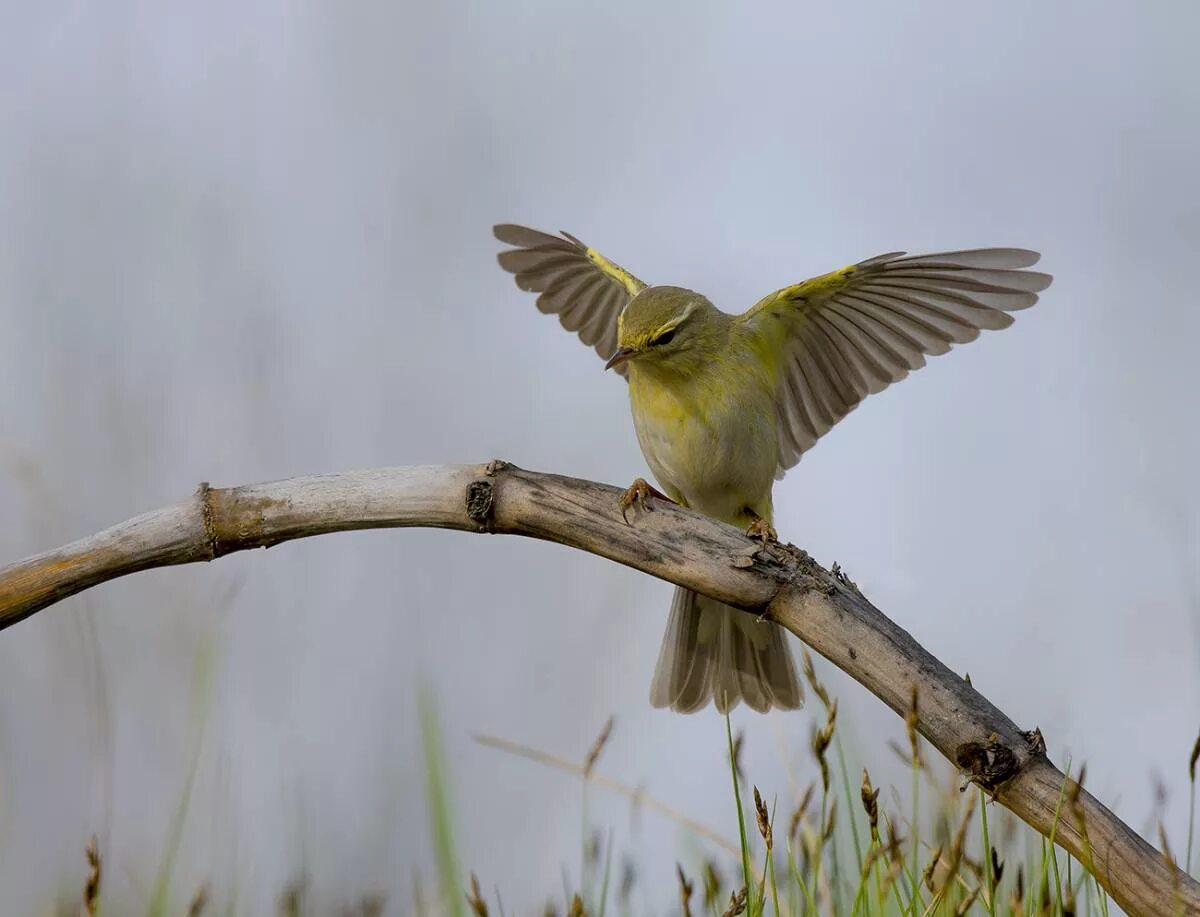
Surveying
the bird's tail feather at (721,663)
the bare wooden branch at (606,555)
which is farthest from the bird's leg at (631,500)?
the bird's tail feather at (721,663)

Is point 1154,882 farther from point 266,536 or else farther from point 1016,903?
point 266,536

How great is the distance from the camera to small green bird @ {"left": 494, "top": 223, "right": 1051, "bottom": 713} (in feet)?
12.0

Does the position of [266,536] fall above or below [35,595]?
above

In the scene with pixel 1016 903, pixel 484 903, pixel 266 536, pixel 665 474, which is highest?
pixel 665 474

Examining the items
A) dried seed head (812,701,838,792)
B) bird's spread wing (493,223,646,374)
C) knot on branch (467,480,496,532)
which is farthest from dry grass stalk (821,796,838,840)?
bird's spread wing (493,223,646,374)

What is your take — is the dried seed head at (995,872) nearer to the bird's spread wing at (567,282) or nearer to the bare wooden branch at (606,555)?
the bare wooden branch at (606,555)

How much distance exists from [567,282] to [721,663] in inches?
71.6

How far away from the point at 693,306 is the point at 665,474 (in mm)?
546

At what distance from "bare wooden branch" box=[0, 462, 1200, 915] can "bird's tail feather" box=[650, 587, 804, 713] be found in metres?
1.48

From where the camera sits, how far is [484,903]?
7.42ft

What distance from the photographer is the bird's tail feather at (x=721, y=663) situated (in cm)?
397

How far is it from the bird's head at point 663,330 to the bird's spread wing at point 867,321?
1.00 ft

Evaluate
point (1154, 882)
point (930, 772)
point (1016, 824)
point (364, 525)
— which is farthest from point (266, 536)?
point (1016, 824)

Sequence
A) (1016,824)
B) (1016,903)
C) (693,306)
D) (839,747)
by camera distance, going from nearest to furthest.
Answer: (1016,903) → (839,747) → (1016,824) → (693,306)
